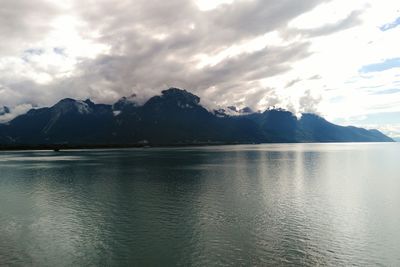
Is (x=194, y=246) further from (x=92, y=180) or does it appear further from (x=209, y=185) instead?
(x=92, y=180)

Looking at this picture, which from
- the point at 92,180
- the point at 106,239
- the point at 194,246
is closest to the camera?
the point at 194,246

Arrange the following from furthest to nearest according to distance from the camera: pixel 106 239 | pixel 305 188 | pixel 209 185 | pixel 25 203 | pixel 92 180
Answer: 1. pixel 92 180
2. pixel 209 185
3. pixel 305 188
4. pixel 25 203
5. pixel 106 239

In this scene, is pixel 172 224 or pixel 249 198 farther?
pixel 249 198

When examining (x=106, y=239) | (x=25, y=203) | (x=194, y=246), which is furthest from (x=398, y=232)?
(x=25, y=203)

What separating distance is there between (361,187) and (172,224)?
67217mm

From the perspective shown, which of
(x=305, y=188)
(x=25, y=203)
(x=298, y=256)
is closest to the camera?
(x=298, y=256)

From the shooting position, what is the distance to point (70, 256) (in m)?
43.3

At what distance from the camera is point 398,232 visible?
53.3 meters

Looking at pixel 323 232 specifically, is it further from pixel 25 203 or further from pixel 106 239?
pixel 25 203

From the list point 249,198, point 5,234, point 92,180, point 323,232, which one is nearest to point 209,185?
point 249,198

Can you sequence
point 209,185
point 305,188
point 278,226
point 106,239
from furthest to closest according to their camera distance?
point 209,185 < point 305,188 < point 278,226 < point 106,239

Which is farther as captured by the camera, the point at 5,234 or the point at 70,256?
the point at 5,234

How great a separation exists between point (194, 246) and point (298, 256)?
560 inches

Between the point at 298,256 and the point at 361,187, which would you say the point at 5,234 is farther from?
the point at 361,187
